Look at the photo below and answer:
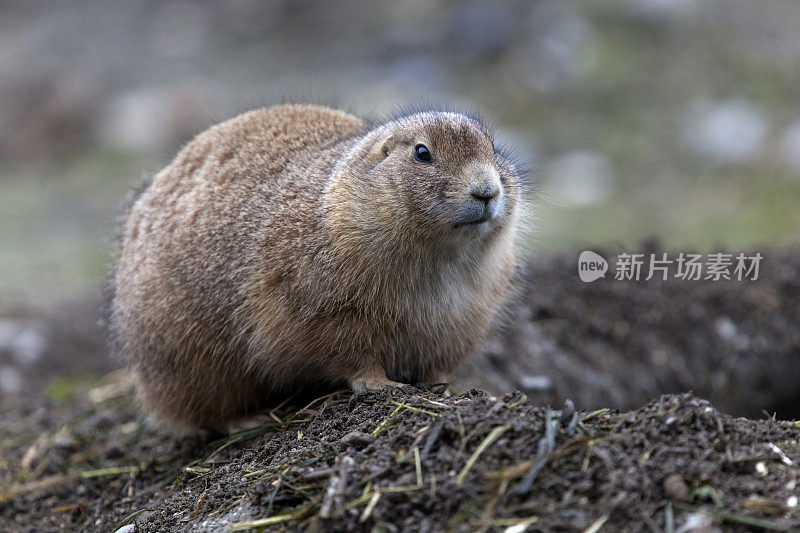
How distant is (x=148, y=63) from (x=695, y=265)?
1899 centimetres

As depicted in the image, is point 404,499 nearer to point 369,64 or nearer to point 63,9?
point 369,64

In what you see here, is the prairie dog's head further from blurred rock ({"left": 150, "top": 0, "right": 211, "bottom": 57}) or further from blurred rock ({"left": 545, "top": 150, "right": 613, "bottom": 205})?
blurred rock ({"left": 150, "top": 0, "right": 211, "bottom": 57})

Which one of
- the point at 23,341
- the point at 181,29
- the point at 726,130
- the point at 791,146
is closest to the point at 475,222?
the point at 23,341

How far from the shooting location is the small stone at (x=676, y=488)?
10.6ft

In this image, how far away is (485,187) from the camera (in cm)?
432

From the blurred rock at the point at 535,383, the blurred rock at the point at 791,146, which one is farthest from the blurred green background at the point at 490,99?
the blurred rock at the point at 535,383

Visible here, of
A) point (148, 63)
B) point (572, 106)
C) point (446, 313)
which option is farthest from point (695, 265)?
point (148, 63)

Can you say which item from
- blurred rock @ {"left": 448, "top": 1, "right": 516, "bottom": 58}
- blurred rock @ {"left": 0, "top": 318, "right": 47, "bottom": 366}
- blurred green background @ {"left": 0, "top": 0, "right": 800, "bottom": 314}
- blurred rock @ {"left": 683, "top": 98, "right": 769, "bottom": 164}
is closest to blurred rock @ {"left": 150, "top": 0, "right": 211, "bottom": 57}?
blurred green background @ {"left": 0, "top": 0, "right": 800, "bottom": 314}

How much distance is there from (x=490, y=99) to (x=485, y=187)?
13537 millimetres

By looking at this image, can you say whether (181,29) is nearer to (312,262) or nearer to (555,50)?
(555,50)

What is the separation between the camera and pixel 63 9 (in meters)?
25.9

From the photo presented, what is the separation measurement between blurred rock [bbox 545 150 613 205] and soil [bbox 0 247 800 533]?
7.36 meters

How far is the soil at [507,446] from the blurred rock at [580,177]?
290 inches

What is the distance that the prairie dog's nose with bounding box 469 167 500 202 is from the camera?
14.2ft
